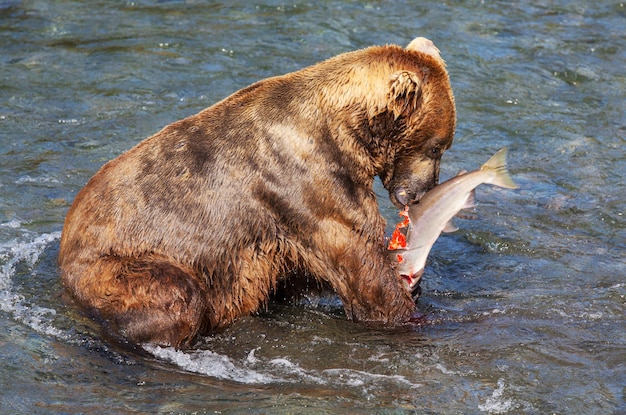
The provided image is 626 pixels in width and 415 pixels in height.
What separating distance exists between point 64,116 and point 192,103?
129cm

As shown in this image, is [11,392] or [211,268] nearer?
[11,392]

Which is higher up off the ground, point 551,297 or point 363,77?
point 363,77

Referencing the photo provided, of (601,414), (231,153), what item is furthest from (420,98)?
(601,414)

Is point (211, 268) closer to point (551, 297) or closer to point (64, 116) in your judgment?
point (551, 297)

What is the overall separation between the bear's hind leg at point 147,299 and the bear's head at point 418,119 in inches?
61.7

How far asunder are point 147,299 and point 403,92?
6.62ft

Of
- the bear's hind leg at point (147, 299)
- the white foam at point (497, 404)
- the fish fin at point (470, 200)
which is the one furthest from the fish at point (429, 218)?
the bear's hind leg at point (147, 299)

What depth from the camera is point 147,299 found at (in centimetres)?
579

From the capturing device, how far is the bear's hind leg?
5.80 metres

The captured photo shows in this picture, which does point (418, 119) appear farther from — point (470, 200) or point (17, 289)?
point (17, 289)

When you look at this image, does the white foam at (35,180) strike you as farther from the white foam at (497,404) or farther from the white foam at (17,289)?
the white foam at (497,404)

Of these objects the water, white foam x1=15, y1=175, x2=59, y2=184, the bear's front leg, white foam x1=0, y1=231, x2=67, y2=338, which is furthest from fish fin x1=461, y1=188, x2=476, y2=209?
white foam x1=15, y1=175, x2=59, y2=184

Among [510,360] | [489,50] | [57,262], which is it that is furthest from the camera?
[489,50]

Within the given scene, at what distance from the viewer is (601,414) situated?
17.2ft
